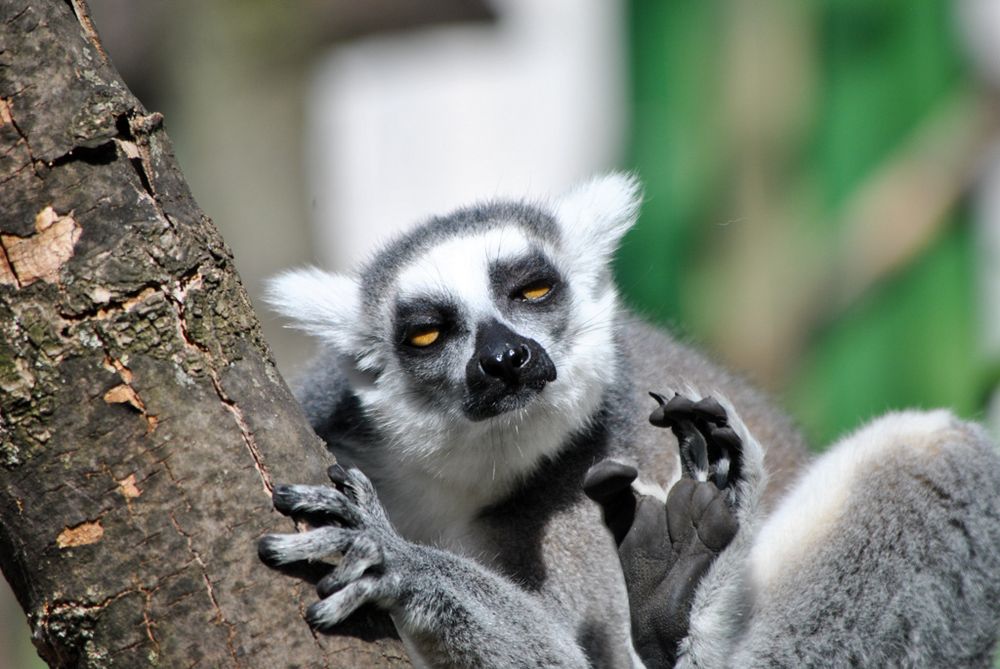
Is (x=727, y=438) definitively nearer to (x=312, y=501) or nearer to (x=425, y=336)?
(x=425, y=336)

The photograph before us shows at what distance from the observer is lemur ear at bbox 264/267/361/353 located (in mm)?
4637

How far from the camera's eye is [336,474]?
281 cm

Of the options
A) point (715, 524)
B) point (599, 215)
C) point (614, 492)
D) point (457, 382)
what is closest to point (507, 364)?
point (457, 382)

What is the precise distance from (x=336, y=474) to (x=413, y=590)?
66 cm

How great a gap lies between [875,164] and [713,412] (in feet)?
17.9

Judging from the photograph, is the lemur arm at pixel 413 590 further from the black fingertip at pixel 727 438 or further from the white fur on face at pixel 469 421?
the black fingertip at pixel 727 438

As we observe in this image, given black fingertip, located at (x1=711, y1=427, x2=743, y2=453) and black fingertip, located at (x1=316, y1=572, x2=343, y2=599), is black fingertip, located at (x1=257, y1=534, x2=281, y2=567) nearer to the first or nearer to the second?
black fingertip, located at (x1=316, y1=572, x2=343, y2=599)

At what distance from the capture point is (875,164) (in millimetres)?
8398

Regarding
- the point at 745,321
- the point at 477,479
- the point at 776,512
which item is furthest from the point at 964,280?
the point at 477,479

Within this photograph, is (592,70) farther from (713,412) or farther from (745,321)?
(713,412)

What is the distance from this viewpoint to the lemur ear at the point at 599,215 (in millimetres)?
4863

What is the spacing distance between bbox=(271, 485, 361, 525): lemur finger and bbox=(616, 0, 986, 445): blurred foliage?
18.5 feet

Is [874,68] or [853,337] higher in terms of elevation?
[874,68]

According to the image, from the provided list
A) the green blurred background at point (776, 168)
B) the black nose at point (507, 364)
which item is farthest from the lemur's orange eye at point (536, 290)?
the green blurred background at point (776, 168)
